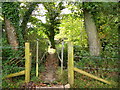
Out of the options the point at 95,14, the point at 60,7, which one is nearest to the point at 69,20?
the point at 60,7

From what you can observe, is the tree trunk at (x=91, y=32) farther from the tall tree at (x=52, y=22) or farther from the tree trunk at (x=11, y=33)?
the tree trunk at (x=11, y=33)

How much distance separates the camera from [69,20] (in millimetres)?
4699

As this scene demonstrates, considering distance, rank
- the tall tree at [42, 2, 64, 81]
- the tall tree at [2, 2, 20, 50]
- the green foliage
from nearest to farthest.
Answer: the tall tree at [2, 2, 20, 50] → the green foliage → the tall tree at [42, 2, 64, 81]

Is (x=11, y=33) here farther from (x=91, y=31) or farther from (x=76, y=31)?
(x=91, y=31)

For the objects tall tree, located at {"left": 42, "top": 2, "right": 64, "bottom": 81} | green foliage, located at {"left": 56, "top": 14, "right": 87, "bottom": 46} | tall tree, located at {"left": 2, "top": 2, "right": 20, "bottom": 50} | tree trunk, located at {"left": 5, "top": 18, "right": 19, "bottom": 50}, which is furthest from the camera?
tall tree, located at {"left": 42, "top": 2, "right": 64, "bottom": 81}

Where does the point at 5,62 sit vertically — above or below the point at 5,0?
below

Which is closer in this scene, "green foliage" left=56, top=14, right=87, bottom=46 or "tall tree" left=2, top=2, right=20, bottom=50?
"tall tree" left=2, top=2, right=20, bottom=50

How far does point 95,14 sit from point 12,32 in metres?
2.85

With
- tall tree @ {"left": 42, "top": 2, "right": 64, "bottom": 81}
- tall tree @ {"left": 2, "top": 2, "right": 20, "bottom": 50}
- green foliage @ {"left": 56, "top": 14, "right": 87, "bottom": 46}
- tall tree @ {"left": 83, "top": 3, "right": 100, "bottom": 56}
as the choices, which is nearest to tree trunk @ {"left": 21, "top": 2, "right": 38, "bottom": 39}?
tall tree @ {"left": 2, "top": 2, "right": 20, "bottom": 50}

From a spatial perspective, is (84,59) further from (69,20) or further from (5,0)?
(5,0)

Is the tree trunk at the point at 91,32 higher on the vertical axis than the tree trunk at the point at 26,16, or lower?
lower

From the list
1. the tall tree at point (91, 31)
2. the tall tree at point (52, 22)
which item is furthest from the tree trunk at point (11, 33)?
the tall tree at point (91, 31)

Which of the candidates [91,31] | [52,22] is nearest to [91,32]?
[91,31]

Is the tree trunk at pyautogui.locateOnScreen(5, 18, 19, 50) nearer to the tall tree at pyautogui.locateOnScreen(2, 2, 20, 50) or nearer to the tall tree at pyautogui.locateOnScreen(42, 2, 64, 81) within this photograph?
the tall tree at pyautogui.locateOnScreen(2, 2, 20, 50)
